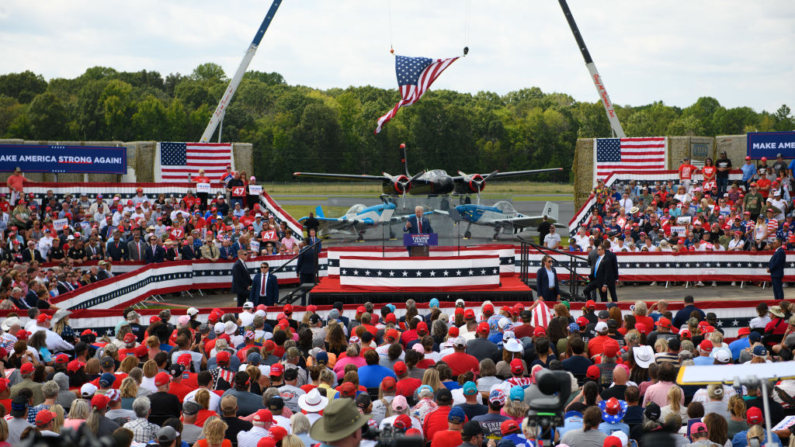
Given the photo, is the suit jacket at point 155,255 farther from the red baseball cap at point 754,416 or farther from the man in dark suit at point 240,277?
the red baseball cap at point 754,416

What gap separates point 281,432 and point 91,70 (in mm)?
103327

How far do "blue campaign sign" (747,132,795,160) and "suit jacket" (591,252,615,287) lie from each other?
14.5 metres

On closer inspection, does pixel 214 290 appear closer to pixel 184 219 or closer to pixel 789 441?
pixel 184 219

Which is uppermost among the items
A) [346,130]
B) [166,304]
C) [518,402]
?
[346,130]

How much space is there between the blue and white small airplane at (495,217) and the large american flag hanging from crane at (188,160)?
32.5 ft

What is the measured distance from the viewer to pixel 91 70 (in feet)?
326

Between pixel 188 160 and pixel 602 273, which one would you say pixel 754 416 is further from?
pixel 188 160

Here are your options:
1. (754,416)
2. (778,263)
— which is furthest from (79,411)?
(778,263)

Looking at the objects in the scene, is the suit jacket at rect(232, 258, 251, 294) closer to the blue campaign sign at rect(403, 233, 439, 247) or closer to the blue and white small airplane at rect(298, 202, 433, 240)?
the blue campaign sign at rect(403, 233, 439, 247)

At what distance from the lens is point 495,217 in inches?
1177

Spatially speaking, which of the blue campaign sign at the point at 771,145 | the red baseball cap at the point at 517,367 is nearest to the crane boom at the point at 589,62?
the blue campaign sign at the point at 771,145

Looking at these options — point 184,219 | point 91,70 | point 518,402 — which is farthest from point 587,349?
point 91,70

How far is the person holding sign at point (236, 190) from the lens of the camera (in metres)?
26.7

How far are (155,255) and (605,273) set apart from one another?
11439 mm
